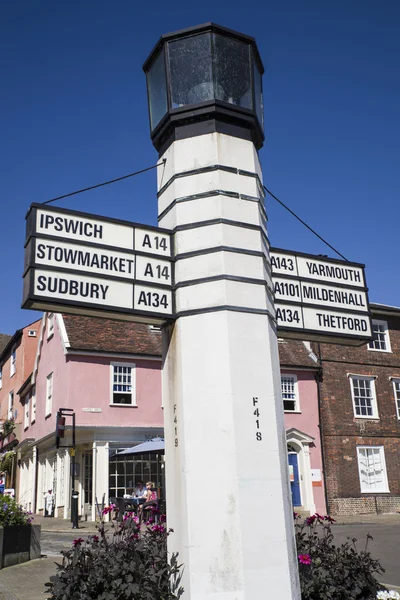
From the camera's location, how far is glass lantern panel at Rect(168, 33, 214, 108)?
611 centimetres

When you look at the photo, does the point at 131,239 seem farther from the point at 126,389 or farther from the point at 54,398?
the point at 54,398

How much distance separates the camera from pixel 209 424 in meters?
5.34

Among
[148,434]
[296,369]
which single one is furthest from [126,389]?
[296,369]

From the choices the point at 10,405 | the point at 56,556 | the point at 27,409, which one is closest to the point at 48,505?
the point at 27,409

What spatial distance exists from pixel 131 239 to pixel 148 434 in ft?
62.8

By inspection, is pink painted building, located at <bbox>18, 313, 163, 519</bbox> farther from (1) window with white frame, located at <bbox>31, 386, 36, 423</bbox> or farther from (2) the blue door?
(2) the blue door

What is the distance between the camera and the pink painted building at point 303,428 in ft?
82.0

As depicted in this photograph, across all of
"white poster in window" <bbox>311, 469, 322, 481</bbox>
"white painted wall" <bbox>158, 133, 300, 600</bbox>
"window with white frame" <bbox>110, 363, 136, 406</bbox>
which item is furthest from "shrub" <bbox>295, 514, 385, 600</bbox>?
"white poster in window" <bbox>311, 469, 322, 481</bbox>

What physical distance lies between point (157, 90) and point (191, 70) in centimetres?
51

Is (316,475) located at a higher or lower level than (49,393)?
lower

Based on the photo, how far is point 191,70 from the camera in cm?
614

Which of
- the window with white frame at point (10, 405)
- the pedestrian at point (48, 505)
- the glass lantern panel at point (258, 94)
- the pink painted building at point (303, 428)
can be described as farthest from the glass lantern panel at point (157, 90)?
the window with white frame at point (10, 405)

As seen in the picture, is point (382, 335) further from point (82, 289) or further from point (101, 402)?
point (82, 289)

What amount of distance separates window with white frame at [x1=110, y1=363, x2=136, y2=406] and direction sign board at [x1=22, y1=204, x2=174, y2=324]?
18.6 m
